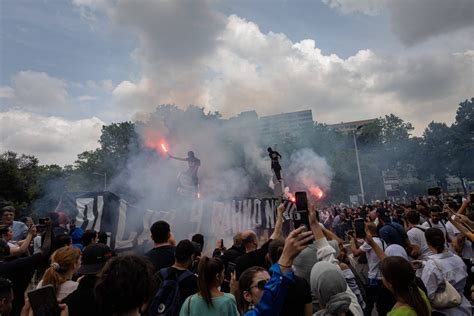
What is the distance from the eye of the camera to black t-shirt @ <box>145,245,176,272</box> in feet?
12.5

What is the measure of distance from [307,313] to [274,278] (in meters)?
0.71

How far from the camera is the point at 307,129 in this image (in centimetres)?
5238

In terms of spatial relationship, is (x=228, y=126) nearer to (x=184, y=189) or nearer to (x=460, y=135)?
(x=184, y=189)

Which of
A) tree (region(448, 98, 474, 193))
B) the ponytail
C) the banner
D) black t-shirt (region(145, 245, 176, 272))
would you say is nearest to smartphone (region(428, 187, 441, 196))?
the banner

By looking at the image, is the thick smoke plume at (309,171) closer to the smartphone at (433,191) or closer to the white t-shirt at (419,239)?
the smartphone at (433,191)

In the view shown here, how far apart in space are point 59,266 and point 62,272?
0.07 m

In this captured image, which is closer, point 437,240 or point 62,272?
point 62,272

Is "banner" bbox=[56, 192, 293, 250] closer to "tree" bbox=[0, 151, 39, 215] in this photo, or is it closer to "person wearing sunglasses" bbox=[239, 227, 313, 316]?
"person wearing sunglasses" bbox=[239, 227, 313, 316]

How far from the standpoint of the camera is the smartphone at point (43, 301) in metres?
2.00

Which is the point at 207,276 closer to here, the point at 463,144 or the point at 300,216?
the point at 300,216

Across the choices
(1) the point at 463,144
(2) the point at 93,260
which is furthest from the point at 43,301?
(1) the point at 463,144

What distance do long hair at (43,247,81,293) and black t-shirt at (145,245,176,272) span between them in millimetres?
1031

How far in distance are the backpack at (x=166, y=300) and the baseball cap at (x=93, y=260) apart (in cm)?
59

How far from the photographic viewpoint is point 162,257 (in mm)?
3861
